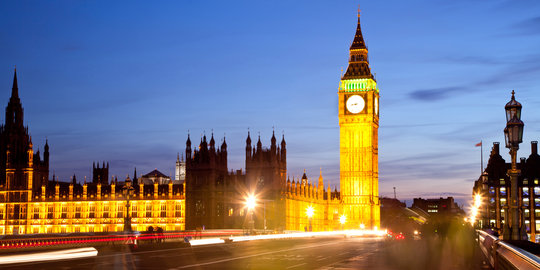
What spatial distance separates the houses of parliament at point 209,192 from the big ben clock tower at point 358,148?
0.17 m

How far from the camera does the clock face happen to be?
122 meters

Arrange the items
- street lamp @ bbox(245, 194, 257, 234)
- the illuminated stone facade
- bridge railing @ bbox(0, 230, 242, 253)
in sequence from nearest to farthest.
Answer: bridge railing @ bbox(0, 230, 242, 253)
street lamp @ bbox(245, 194, 257, 234)
the illuminated stone facade

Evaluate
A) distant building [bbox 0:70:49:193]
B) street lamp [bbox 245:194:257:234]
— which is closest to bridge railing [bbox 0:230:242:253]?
street lamp [bbox 245:194:257:234]

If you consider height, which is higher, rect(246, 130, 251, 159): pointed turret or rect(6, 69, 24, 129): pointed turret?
rect(6, 69, 24, 129): pointed turret

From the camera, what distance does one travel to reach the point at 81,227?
122312mm

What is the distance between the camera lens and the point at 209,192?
102 meters

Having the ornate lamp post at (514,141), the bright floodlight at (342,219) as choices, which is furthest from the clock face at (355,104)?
the ornate lamp post at (514,141)

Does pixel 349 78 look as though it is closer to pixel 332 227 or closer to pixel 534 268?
pixel 332 227

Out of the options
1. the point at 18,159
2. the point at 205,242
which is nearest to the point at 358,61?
the point at 18,159

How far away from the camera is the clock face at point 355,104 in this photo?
122 m

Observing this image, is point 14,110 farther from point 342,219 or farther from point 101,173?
point 342,219

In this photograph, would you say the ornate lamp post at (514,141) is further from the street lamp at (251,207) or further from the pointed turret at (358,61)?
the pointed turret at (358,61)

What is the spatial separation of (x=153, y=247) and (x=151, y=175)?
398 feet

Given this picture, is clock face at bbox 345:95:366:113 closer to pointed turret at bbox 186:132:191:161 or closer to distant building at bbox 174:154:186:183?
pointed turret at bbox 186:132:191:161
